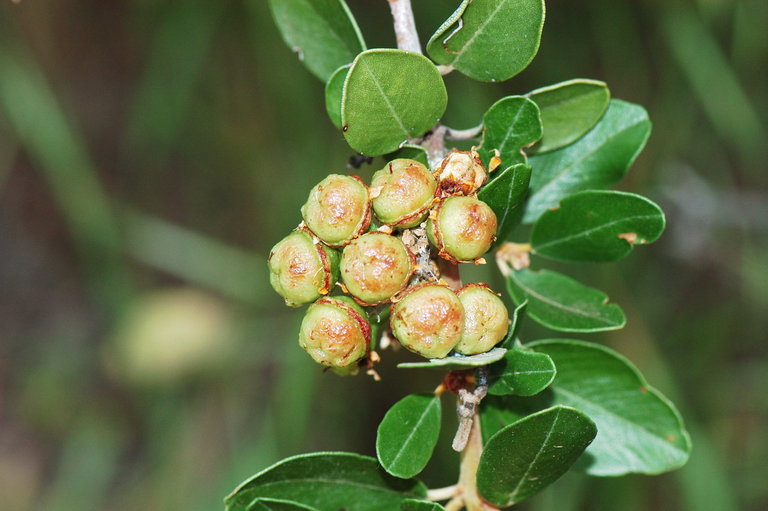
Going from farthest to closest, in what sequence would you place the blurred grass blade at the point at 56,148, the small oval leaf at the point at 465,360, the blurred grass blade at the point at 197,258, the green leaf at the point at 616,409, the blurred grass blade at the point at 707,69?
the blurred grass blade at the point at 197,258, the blurred grass blade at the point at 56,148, the blurred grass blade at the point at 707,69, the green leaf at the point at 616,409, the small oval leaf at the point at 465,360

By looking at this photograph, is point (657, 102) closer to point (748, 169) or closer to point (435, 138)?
point (748, 169)

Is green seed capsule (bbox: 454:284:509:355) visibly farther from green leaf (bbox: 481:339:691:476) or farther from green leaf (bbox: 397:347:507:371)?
green leaf (bbox: 481:339:691:476)

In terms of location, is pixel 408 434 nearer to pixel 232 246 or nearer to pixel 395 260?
pixel 395 260

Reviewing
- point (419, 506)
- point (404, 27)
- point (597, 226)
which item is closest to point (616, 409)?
point (597, 226)

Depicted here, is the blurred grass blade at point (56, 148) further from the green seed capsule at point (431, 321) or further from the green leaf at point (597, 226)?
the green seed capsule at point (431, 321)

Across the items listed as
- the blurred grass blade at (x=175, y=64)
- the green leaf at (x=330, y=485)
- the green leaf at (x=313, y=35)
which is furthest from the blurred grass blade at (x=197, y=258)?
the green leaf at (x=330, y=485)

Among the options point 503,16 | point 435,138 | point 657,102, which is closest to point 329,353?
point 435,138
